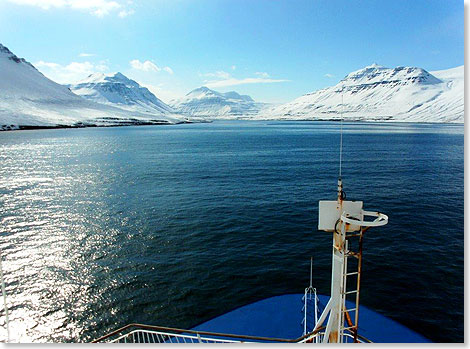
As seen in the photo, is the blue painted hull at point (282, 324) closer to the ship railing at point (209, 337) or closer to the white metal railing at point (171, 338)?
the ship railing at point (209, 337)

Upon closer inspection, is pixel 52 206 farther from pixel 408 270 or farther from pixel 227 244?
pixel 408 270

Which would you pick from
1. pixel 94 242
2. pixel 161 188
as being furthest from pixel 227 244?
pixel 161 188

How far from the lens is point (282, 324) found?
1669cm

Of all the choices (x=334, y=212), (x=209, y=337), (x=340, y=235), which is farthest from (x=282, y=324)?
(x=334, y=212)

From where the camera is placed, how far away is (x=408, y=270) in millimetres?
23125

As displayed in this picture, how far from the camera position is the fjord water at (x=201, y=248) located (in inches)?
Result: 757

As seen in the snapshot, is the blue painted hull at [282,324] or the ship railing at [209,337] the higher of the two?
the ship railing at [209,337]

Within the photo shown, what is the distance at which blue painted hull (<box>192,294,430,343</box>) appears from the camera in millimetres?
15938

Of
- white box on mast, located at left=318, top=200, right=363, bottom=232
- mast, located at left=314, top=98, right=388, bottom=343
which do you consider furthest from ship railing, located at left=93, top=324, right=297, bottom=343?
white box on mast, located at left=318, top=200, right=363, bottom=232

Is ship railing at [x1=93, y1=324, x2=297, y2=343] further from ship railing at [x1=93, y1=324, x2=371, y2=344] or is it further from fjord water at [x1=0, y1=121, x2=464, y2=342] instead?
fjord water at [x1=0, y1=121, x2=464, y2=342]

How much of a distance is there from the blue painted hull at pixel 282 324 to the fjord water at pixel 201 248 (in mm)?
1684

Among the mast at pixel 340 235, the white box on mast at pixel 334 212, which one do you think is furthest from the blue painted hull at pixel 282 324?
the white box on mast at pixel 334 212

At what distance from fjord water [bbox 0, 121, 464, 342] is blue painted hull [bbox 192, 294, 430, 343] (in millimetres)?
1684

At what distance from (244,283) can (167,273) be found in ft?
18.7
